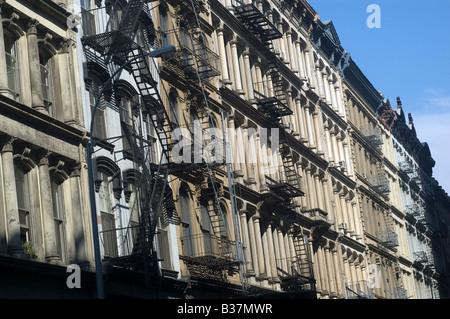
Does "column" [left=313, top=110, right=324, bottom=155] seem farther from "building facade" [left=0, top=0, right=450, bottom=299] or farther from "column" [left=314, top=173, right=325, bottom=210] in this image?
"column" [left=314, top=173, right=325, bottom=210]

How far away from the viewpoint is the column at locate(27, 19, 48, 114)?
2661cm

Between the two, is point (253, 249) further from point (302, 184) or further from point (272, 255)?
point (302, 184)

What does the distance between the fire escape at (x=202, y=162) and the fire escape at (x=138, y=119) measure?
173 centimetres

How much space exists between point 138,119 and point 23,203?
8388 mm

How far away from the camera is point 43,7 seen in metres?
27.8

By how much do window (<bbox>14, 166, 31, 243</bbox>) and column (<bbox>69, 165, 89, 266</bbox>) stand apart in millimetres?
2023

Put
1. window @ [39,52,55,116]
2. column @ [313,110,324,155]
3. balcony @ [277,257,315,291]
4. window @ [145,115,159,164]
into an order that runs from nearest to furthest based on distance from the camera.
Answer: window @ [39,52,55,116] → window @ [145,115,159,164] → balcony @ [277,257,315,291] → column @ [313,110,324,155]

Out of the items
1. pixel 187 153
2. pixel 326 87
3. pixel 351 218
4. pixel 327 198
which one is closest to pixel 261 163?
pixel 327 198

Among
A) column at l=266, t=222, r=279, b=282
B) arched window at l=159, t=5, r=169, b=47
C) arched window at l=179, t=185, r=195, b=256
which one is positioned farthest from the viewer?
column at l=266, t=222, r=279, b=282

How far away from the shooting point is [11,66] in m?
26.3

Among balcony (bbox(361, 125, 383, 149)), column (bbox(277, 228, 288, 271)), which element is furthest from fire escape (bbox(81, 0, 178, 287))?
balcony (bbox(361, 125, 383, 149))

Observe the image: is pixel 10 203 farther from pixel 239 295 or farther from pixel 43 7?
pixel 239 295

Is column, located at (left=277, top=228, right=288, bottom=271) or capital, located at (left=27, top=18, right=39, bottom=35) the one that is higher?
capital, located at (left=27, top=18, right=39, bottom=35)
